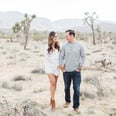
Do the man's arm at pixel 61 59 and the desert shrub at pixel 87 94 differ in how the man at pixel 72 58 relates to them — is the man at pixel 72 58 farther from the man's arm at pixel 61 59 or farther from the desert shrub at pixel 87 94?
the desert shrub at pixel 87 94

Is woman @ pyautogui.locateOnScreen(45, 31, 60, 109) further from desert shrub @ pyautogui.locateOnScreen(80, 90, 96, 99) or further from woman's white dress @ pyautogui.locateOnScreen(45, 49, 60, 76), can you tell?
desert shrub @ pyautogui.locateOnScreen(80, 90, 96, 99)

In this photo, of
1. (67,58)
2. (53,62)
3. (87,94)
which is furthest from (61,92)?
(67,58)

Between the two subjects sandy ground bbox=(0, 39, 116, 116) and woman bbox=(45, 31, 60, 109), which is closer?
woman bbox=(45, 31, 60, 109)

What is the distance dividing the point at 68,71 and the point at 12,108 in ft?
5.41

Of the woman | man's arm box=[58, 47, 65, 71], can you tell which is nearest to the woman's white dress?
the woman

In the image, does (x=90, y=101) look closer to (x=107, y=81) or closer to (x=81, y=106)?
(x=81, y=106)

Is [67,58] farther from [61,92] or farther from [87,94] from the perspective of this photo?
[61,92]

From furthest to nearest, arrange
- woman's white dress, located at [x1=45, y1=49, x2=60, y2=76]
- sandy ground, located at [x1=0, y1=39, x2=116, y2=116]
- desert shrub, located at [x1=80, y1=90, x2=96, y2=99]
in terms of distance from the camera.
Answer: desert shrub, located at [x1=80, y1=90, x2=96, y2=99] → sandy ground, located at [x1=0, y1=39, x2=116, y2=116] → woman's white dress, located at [x1=45, y1=49, x2=60, y2=76]

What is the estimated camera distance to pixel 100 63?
1645 centimetres

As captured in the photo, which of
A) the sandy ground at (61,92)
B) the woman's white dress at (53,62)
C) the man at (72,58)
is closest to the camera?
the man at (72,58)

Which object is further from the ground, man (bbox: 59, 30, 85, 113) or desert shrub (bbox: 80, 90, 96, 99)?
man (bbox: 59, 30, 85, 113)

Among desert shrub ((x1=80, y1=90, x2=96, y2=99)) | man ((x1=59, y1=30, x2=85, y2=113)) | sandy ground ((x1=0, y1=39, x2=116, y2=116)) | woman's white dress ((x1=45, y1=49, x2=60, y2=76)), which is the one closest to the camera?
man ((x1=59, y1=30, x2=85, y2=113))

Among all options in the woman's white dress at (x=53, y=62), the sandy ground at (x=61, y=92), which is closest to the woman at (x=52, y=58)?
the woman's white dress at (x=53, y=62)

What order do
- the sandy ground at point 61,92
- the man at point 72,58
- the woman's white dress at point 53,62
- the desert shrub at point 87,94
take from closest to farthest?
the man at point 72,58 → the woman's white dress at point 53,62 → the sandy ground at point 61,92 → the desert shrub at point 87,94
